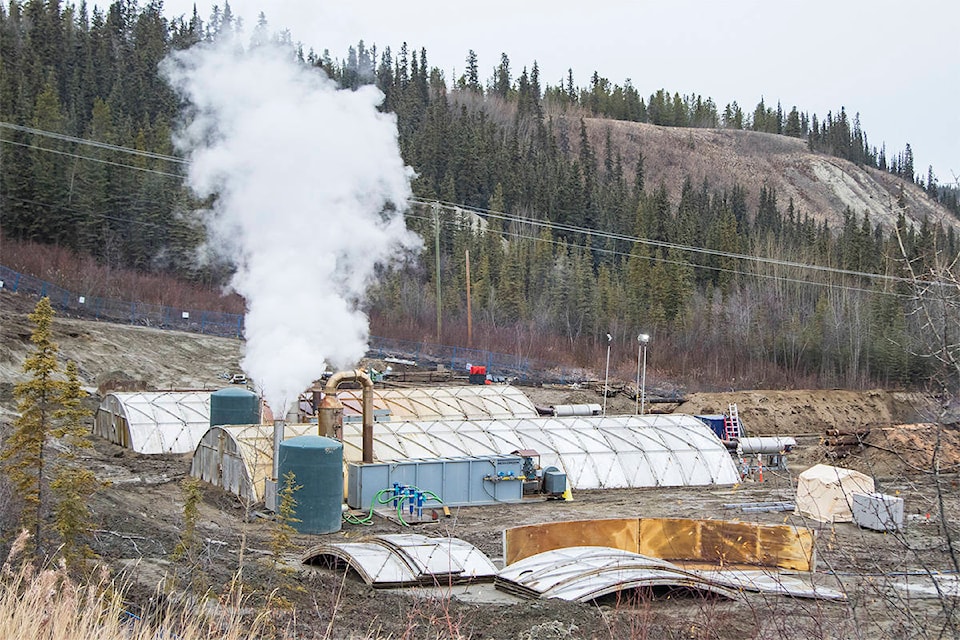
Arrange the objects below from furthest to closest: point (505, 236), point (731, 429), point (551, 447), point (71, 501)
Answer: point (505, 236)
point (731, 429)
point (551, 447)
point (71, 501)

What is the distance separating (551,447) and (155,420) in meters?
13.5

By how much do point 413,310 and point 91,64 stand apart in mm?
48691

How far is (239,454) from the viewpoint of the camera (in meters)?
24.6

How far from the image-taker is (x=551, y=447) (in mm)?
30016

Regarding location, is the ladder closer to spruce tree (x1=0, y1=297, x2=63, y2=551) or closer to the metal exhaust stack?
the metal exhaust stack

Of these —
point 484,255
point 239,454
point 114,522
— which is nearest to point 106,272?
point 484,255

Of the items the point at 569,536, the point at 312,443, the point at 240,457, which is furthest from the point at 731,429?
the point at 569,536

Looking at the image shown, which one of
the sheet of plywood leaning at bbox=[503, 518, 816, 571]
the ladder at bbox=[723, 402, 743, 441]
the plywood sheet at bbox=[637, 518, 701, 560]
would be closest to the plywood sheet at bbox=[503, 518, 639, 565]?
the sheet of plywood leaning at bbox=[503, 518, 816, 571]

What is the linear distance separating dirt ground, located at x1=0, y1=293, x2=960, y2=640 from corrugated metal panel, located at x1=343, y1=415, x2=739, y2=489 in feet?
2.71

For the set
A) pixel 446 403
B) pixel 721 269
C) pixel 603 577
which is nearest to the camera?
pixel 603 577

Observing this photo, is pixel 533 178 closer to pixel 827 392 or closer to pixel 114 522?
pixel 827 392

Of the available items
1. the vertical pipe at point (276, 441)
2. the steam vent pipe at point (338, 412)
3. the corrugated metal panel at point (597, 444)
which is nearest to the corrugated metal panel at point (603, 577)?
the vertical pipe at point (276, 441)

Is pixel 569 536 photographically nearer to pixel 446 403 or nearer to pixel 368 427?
pixel 368 427

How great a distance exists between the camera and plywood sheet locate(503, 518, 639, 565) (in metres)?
17.5
